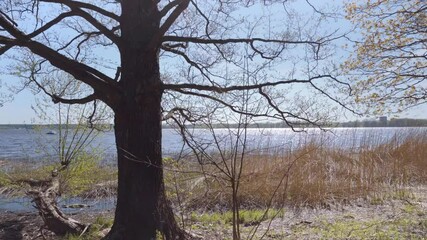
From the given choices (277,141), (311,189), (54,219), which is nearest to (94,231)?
(54,219)

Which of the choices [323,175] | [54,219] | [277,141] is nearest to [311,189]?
[323,175]

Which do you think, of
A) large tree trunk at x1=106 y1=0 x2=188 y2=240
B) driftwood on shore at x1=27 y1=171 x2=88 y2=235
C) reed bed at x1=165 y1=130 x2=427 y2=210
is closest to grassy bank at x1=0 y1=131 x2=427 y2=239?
reed bed at x1=165 y1=130 x2=427 y2=210

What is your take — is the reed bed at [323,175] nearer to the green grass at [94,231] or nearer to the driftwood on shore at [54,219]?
the green grass at [94,231]

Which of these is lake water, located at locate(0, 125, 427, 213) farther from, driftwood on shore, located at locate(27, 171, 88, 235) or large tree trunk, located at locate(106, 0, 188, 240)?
large tree trunk, located at locate(106, 0, 188, 240)

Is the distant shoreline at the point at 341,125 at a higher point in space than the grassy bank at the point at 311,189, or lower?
higher

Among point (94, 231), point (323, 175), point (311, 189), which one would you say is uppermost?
point (323, 175)

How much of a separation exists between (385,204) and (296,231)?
8.30ft

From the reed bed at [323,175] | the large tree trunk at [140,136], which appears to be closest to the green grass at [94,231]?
the large tree trunk at [140,136]

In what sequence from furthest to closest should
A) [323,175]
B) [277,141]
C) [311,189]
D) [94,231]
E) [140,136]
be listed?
[277,141]
[323,175]
[311,189]
[94,231]
[140,136]

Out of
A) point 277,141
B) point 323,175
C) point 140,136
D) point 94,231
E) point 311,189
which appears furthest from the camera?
point 277,141

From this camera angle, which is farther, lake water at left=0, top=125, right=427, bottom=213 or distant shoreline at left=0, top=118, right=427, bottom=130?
lake water at left=0, top=125, right=427, bottom=213

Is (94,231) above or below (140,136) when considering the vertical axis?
below

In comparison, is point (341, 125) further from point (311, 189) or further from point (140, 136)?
point (140, 136)

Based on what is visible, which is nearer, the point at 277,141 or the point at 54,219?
the point at 54,219
